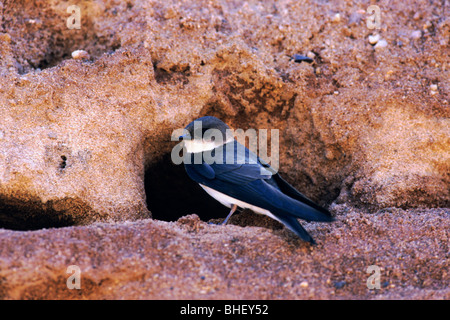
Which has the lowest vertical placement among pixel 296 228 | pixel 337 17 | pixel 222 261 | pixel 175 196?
pixel 222 261

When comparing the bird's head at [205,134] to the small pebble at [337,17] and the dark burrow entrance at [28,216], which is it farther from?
the small pebble at [337,17]

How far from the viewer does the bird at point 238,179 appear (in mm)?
2512

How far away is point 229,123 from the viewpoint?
365cm

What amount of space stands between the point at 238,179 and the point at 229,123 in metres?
0.88

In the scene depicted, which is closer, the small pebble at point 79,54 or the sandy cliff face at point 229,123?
the sandy cliff face at point 229,123

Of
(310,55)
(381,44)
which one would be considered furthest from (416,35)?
(310,55)

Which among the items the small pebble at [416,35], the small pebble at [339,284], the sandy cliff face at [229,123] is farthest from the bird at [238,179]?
the small pebble at [416,35]

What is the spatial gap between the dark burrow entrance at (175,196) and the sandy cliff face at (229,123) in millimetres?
16

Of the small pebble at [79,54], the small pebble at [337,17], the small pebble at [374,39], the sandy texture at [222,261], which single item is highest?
the small pebble at [337,17]

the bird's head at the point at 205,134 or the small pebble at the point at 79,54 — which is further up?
the small pebble at the point at 79,54

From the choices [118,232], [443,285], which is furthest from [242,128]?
[443,285]

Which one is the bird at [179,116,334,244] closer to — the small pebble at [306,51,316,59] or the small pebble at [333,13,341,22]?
the small pebble at [306,51,316,59]

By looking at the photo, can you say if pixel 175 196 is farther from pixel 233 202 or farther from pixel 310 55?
pixel 310 55

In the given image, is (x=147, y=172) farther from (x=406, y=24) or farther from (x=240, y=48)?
(x=406, y=24)
